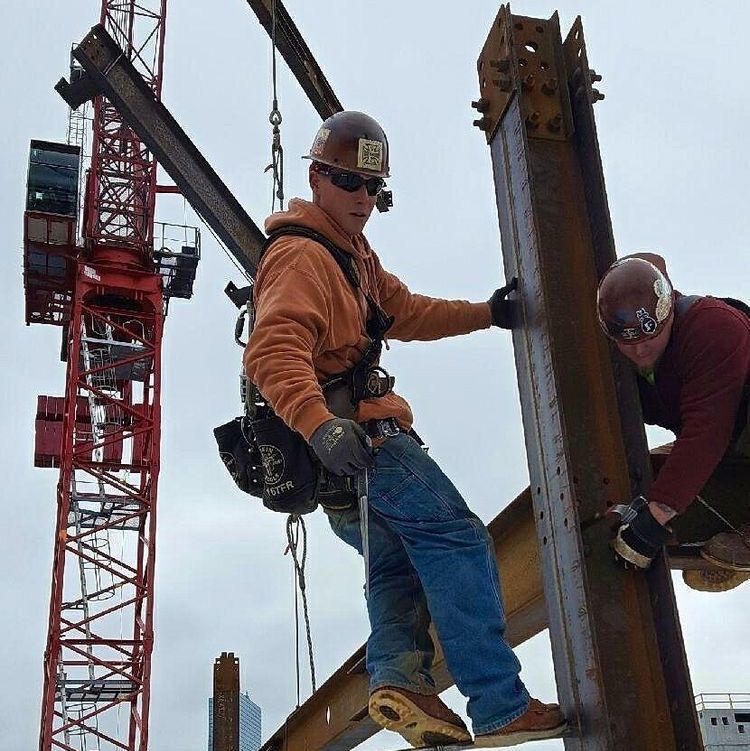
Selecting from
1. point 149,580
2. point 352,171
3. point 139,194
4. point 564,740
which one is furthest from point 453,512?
point 139,194

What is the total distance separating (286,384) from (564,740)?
1447 mm

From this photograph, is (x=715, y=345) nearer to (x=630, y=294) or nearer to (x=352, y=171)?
(x=630, y=294)

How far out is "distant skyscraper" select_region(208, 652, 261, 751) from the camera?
10773mm

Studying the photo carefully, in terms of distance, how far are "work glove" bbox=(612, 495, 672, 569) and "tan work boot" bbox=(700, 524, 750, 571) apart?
2.94ft

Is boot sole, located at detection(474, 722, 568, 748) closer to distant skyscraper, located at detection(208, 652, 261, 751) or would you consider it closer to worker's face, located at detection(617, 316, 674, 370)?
worker's face, located at detection(617, 316, 674, 370)

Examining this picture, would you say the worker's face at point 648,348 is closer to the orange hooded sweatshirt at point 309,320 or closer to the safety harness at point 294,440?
the orange hooded sweatshirt at point 309,320

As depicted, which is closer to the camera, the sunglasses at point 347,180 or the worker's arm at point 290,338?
the worker's arm at point 290,338

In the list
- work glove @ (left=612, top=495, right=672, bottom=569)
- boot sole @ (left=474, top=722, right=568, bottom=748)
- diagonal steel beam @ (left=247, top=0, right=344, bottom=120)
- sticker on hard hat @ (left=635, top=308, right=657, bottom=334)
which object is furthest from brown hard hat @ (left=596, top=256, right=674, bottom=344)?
diagonal steel beam @ (left=247, top=0, right=344, bottom=120)

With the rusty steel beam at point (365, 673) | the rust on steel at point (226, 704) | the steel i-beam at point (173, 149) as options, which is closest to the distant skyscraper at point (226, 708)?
the rust on steel at point (226, 704)

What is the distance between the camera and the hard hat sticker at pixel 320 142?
3951mm

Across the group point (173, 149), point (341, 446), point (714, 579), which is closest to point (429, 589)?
point (341, 446)

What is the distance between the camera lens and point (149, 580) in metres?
27.1

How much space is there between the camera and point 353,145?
391 centimetres

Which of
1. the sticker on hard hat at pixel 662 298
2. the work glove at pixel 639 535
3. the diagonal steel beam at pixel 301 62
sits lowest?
the work glove at pixel 639 535
